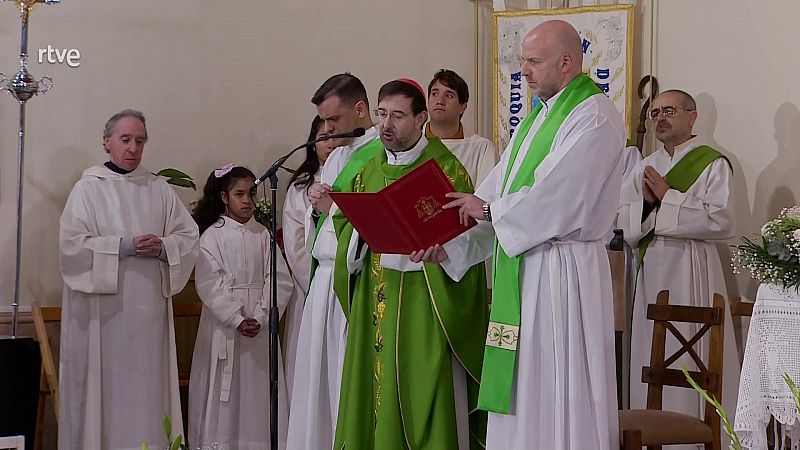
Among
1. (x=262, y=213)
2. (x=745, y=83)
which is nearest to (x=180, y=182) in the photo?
(x=262, y=213)

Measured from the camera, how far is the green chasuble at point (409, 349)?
495cm

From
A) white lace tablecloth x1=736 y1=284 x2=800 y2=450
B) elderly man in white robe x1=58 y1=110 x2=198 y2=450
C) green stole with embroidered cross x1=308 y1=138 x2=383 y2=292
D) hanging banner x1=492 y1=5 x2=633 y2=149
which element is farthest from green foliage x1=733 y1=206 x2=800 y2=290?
elderly man in white robe x1=58 y1=110 x2=198 y2=450

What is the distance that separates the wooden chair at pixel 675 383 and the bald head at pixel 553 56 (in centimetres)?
139

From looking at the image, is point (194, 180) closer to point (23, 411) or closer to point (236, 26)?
point (236, 26)

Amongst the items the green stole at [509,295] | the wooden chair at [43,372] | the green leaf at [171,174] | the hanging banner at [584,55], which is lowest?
the wooden chair at [43,372]

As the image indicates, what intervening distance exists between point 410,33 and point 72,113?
2530mm

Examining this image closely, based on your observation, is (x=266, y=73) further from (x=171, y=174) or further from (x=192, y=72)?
(x=171, y=174)

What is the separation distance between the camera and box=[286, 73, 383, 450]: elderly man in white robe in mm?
5488

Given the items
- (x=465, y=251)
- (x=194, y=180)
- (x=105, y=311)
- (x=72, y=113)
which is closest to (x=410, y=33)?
(x=194, y=180)

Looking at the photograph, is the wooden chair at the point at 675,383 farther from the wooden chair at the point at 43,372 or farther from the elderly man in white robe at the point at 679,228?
the wooden chair at the point at 43,372

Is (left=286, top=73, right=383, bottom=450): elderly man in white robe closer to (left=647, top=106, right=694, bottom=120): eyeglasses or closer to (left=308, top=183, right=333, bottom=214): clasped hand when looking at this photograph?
(left=308, top=183, right=333, bottom=214): clasped hand

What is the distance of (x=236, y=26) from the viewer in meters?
7.93

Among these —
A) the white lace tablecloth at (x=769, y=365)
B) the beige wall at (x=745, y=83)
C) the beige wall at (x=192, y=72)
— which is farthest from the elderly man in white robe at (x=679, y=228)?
the white lace tablecloth at (x=769, y=365)

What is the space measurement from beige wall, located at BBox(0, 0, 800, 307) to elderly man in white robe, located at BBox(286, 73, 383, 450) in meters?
2.23
